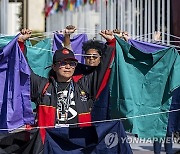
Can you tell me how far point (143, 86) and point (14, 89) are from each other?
1.59 meters

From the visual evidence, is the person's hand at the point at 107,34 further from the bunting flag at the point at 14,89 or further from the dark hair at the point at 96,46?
the bunting flag at the point at 14,89

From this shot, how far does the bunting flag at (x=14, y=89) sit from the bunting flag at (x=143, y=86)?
3.24 feet

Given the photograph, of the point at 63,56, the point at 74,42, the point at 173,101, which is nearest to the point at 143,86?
the point at 173,101

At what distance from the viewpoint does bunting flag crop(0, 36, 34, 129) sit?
5914 mm

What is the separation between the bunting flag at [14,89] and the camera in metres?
5.91

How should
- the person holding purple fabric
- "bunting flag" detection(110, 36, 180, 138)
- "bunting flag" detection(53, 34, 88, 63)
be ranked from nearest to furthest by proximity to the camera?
the person holding purple fabric → "bunting flag" detection(110, 36, 180, 138) → "bunting flag" detection(53, 34, 88, 63)

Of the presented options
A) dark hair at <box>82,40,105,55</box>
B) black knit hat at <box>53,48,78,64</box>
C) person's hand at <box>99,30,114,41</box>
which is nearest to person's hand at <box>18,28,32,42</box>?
black knit hat at <box>53,48,78,64</box>

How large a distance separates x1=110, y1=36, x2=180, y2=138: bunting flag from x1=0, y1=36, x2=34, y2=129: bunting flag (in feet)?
3.24

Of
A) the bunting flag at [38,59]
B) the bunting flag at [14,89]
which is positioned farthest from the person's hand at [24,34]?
the bunting flag at [38,59]

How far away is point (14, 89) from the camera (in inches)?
233

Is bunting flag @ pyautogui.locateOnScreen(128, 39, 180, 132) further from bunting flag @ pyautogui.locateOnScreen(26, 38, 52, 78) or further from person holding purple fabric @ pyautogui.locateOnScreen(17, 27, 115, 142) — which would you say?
bunting flag @ pyautogui.locateOnScreen(26, 38, 52, 78)

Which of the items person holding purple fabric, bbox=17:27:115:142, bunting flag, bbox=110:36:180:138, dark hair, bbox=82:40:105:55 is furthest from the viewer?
dark hair, bbox=82:40:105:55

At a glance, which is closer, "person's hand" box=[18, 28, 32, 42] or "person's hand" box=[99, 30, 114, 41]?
"person's hand" box=[18, 28, 32, 42]

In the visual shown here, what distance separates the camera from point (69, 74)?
5609 millimetres
